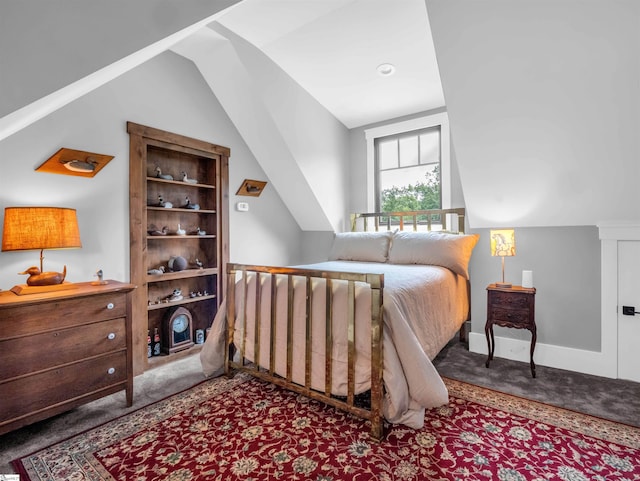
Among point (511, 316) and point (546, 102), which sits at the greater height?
point (546, 102)

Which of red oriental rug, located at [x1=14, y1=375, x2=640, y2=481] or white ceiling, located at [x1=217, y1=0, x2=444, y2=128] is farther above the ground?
white ceiling, located at [x1=217, y1=0, x2=444, y2=128]

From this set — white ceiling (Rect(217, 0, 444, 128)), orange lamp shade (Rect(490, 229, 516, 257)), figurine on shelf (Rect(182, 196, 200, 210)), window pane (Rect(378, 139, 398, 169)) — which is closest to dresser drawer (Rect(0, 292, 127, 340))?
figurine on shelf (Rect(182, 196, 200, 210))

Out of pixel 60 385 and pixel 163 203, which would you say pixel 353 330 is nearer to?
pixel 60 385

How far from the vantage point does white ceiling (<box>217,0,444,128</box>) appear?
2318 millimetres

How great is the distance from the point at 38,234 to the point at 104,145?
2.91 ft

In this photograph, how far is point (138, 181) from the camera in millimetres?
2629

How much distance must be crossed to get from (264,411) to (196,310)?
165 centimetres

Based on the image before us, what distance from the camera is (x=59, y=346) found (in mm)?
1797

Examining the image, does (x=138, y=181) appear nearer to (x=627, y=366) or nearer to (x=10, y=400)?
(x=10, y=400)

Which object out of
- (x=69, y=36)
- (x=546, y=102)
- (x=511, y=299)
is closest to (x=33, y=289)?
(x=69, y=36)

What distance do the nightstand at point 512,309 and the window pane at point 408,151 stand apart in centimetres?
186

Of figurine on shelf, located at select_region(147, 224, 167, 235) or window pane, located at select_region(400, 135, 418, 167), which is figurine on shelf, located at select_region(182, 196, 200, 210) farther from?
window pane, located at select_region(400, 135, 418, 167)

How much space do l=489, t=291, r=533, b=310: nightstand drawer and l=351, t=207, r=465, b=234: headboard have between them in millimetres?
929

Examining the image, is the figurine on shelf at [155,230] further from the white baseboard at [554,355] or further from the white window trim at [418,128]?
the white baseboard at [554,355]
